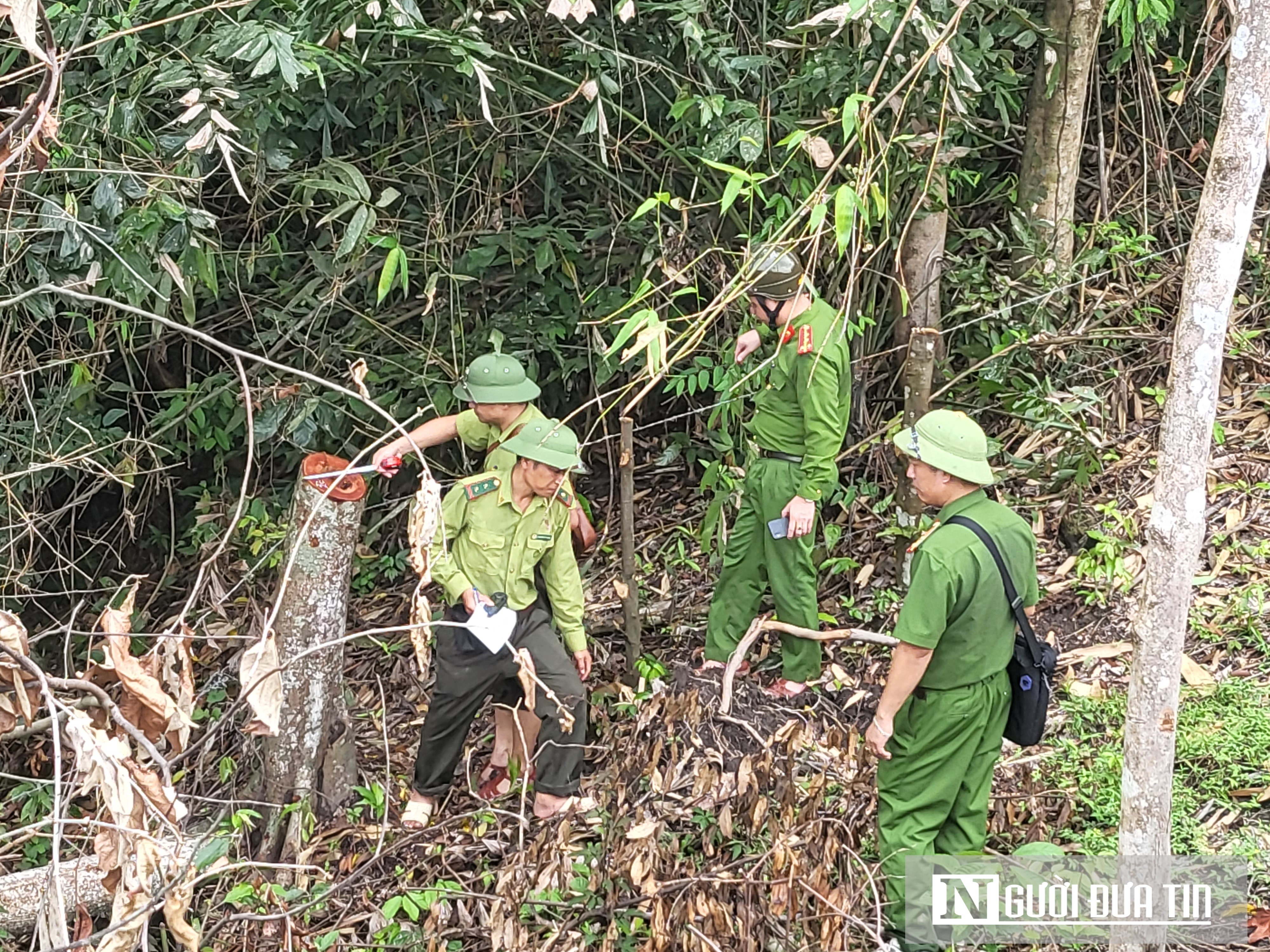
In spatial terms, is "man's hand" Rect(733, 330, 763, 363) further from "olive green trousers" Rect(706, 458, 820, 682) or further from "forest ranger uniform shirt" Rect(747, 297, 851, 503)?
"olive green trousers" Rect(706, 458, 820, 682)

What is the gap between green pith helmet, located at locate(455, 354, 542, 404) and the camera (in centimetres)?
505

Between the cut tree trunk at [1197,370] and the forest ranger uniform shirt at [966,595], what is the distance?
68 centimetres

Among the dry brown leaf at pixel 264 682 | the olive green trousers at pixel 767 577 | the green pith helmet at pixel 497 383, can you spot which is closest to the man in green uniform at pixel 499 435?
the green pith helmet at pixel 497 383

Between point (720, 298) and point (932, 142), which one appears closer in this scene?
point (720, 298)

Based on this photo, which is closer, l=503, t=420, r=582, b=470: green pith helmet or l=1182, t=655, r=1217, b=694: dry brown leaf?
l=503, t=420, r=582, b=470: green pith helmet

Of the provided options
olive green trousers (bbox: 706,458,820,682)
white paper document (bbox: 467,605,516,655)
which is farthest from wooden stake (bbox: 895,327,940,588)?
white paper document (bbox: 467,605,516,655)

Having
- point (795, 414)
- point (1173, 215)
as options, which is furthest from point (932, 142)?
point (1173, 215)

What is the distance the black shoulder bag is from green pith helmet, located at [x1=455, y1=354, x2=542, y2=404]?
1916mm

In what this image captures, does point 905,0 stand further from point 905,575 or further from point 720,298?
point 905,575

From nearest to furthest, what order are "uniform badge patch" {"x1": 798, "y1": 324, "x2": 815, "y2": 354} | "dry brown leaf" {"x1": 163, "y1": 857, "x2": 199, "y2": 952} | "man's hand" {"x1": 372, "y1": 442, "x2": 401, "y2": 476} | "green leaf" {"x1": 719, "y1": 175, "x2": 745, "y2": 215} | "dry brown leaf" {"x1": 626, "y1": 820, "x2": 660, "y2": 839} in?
1. "dry brown leaf" {"x1": 163, "y1": 857, "x2": 199, "y2": 952}
2. "green leaf" {"x1": 719, "y1": 175, "x2": 745, "y2": 215}
3. "dry brown leaf" {"x1": 626, "y1": 820, "x2": 660, "y2": 839}
4. "man's hand" {"x1": 372, "y1": 442, "x2": 401, "y2": 476}
5. "uniform badge patch" {"x1": 798, "y1": 324, "x2": 815, "y2": 354}

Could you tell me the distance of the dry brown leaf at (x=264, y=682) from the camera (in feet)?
8.57

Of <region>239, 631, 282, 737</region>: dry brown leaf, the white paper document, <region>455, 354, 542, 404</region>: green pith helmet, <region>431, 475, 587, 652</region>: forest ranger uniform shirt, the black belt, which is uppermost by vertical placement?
<region>239, 631, 282, 737</region>: dry brown leaf

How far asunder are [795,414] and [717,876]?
2106 millimetres

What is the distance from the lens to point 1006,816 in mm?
4523
